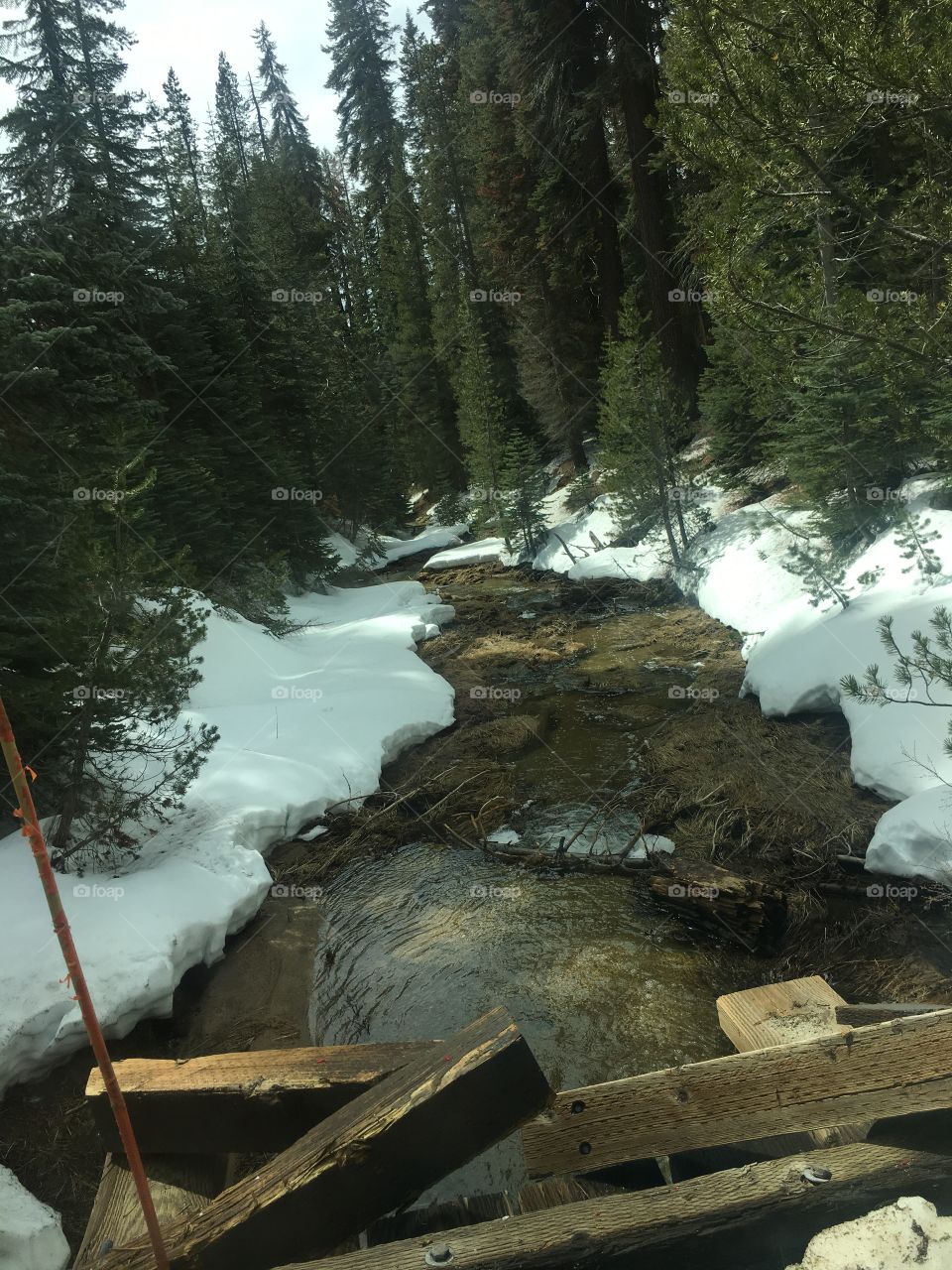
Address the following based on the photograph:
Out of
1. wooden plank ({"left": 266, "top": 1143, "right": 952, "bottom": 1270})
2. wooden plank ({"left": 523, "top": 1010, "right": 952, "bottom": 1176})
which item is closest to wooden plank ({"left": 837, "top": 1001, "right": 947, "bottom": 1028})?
wooden plank ({"left": 523, "top": 1010, "right": 952, "bottom": 1176})

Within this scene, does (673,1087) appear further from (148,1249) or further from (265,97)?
(265,97)

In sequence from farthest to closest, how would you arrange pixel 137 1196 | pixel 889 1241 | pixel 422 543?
1. pixel 422 543
2. pixel 137 1196
3. pixel 889 1241

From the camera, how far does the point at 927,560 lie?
10.3 m

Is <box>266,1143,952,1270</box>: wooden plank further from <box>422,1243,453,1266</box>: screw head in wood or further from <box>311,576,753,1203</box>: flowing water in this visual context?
<box>311,576,753,1203</box>: flowing water

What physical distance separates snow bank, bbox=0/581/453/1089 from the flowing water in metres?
1.09

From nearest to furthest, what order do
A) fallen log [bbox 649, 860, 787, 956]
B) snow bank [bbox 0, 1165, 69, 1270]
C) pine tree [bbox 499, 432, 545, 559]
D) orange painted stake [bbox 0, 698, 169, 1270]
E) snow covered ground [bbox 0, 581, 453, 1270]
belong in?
orange painted stake [bbox 0, 698, 169, 1270], snow bank [bbox 0, 1165, 69, 1270], snow covered ground [bbox 0, 581, 453, 1270], fallen log [bbox 649, 860, 787, 956], pine tree [bbox 499, 432, 545, 559]

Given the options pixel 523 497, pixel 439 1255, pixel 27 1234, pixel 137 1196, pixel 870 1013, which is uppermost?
pixel 523 497

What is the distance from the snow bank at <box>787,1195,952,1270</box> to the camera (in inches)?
70.9

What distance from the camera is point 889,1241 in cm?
186

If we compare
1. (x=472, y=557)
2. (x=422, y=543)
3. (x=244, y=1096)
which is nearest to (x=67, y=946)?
(x=244, y=1096)

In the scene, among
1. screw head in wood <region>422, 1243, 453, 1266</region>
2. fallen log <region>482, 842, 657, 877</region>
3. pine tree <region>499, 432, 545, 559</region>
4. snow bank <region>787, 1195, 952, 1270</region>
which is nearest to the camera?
snow bank <region>787, 1195, 952, 1270</region>

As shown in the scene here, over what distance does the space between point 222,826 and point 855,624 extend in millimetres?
8124

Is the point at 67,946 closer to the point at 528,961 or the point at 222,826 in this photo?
the point at 528,961

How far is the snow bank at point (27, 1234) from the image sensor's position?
9.81 ft
